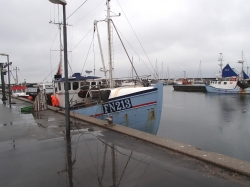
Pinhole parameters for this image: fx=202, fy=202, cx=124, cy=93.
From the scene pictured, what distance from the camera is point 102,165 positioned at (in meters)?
4.53

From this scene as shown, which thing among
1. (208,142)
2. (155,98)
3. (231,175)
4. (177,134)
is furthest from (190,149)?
(177,134)

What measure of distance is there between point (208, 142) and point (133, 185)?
9.59m

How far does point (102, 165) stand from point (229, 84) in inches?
2176

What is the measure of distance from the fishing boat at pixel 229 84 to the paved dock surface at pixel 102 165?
51720 mm

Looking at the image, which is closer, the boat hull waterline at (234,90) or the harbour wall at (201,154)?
the harbour wall at (201,154)

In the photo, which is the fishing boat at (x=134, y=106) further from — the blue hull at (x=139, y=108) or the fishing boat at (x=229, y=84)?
the fishing boat at (x=229, y=84)

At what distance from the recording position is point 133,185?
365 cm

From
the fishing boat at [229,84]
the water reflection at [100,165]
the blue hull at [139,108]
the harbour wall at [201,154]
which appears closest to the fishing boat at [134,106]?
the blue hull at [139,108]

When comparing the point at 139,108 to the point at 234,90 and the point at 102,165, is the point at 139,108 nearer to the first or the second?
the point at 102,165

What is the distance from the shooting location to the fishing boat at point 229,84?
50.0 meters

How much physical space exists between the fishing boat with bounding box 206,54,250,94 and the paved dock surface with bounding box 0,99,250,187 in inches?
2036

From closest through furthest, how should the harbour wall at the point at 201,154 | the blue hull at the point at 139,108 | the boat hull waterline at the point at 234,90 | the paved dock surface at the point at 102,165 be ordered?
1. the paved dock surface at the point at 102,165
2. the harbour wall at the point at 201,154
3. the blue hull at the point at 139,108
4. the boat hull waterline at the point at 234,90

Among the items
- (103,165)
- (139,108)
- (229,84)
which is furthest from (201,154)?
(229,84)

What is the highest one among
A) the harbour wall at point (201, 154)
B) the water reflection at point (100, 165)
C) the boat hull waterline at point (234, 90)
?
the harbour wall at point (201, 154)
